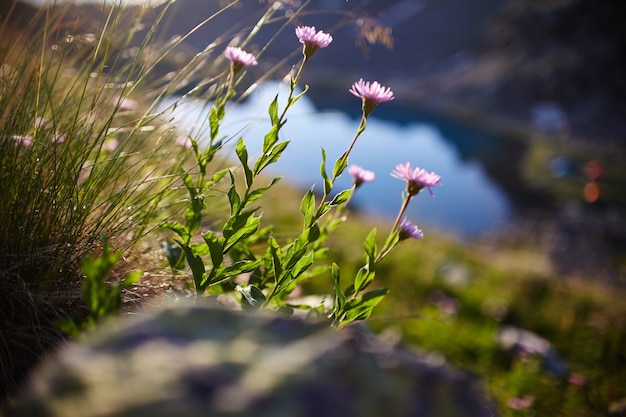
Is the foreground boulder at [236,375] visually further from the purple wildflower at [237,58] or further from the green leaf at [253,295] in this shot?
the purple wildflower at [237,58]

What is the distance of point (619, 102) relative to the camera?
38062 millimetres

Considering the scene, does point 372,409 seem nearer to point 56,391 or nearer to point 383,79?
point 56,391

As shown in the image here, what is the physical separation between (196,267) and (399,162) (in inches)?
940

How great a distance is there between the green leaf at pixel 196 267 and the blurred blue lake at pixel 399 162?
5578 mm

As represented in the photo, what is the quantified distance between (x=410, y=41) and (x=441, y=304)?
72.1 metres

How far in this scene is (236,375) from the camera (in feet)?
2.14

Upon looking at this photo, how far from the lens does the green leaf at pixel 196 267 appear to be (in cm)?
131

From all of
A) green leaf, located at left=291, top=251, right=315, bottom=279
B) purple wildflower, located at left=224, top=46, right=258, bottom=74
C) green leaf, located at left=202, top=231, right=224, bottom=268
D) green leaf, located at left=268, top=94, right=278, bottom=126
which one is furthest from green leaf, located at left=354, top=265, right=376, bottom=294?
purple wildflower, located at left=224, top=46, right=258, bottom=74

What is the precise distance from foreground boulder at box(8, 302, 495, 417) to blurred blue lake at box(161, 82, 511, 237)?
6190 mm

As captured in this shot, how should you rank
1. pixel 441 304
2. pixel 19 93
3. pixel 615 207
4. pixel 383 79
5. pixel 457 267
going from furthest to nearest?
pixel 383 79 < pixel 615 207 < pixel 457 267 < pixel 441 304 < pixel 19 93

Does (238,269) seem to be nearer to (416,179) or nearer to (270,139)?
(270,139)

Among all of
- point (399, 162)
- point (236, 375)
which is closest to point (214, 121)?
point (236, 375)

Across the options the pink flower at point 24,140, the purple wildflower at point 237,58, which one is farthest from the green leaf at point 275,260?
the pink flower at point 24,140

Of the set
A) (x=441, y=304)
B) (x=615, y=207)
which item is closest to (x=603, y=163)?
(x=615, y=207)
